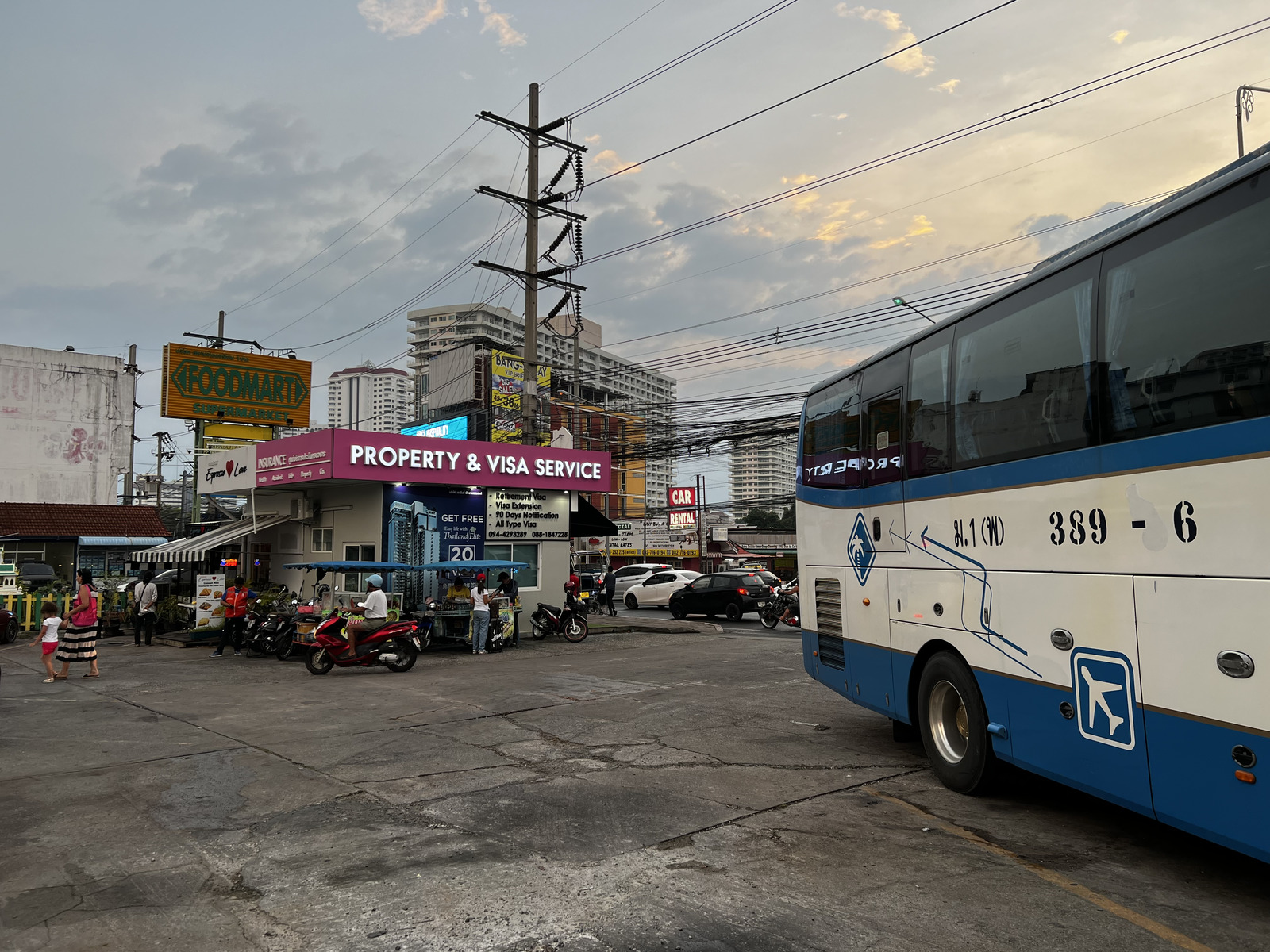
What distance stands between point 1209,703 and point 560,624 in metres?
17.9

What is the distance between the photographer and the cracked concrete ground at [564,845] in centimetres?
436

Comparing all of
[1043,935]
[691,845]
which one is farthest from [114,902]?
[1043,935]

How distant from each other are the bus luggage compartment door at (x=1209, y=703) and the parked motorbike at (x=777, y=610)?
19.6m

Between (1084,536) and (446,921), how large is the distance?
4401 mm

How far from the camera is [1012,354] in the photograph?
6273 millimetres

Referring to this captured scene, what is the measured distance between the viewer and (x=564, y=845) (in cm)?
563

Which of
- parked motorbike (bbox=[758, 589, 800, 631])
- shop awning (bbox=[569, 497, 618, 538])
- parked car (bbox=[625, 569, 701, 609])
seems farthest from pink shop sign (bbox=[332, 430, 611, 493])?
parked car (bbox=[625, 569, 701, 609])

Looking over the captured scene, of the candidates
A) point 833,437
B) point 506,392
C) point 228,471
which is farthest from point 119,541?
point 833,437

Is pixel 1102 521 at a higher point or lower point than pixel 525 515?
lower

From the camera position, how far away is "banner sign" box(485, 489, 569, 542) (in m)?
22.1

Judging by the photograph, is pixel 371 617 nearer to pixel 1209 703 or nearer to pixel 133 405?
pixel 1209 703

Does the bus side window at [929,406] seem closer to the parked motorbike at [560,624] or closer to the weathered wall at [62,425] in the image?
the parked motorbike at [560,624]

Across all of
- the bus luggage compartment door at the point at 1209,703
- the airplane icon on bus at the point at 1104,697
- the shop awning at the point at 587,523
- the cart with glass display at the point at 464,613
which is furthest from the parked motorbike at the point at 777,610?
the bus luggage compartment door at the point at 1209,703

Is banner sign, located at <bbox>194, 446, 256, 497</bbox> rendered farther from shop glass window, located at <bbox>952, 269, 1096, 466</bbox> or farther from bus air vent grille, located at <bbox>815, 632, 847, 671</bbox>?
shop glass window, located at <bbox>952, 269, 1096, 466</bbox>
